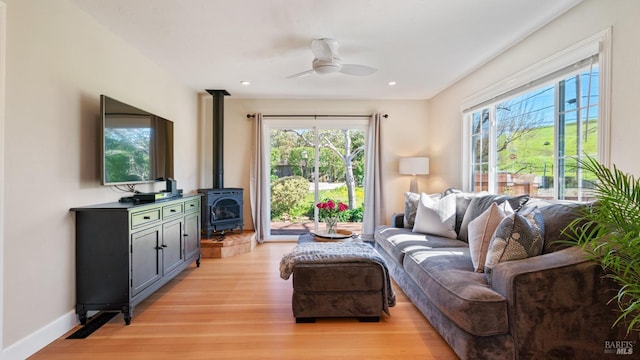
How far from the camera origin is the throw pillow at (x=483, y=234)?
214 centimetres

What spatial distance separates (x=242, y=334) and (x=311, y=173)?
3305 mm

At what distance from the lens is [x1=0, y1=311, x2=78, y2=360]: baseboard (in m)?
1.80

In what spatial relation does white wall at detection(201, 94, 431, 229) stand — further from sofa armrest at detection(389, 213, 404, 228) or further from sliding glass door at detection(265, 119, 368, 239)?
sofa armrest at detection(389, 213, 404, 228)

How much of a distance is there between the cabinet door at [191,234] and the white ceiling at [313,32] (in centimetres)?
184

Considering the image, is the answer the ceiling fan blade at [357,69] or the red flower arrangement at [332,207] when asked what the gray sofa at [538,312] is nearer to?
the red flower arrangement at [332,207]

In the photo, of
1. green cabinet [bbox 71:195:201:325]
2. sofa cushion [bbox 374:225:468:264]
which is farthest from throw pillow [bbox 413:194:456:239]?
green cabinet [bbox 71:195:201:325]

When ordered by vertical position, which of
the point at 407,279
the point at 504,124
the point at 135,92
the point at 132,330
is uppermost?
the point at 135,92

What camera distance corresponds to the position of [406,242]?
304cm

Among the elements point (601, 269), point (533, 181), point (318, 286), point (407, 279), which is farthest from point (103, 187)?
point (533, 181)

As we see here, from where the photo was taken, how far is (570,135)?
2.49 metres

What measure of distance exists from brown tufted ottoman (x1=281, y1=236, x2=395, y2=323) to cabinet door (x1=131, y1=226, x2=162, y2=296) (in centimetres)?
127

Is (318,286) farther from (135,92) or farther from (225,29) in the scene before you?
(135,92)

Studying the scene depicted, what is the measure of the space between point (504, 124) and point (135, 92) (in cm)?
409

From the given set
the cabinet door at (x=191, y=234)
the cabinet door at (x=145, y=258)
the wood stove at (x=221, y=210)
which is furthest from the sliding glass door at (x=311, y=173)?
the cabinet door at (x=145, y=258)
